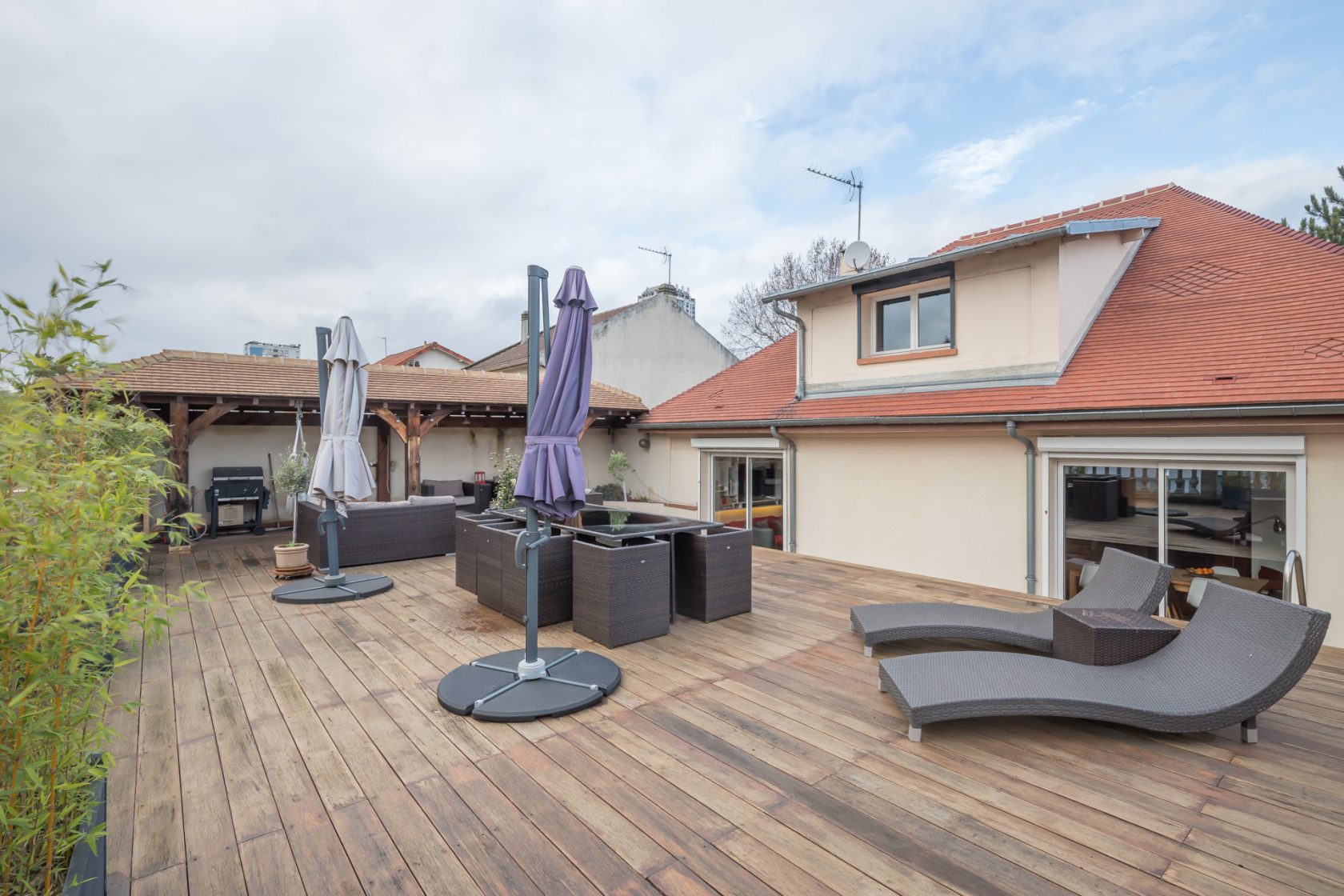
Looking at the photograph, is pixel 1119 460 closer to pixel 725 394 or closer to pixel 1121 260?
pixel 1121 260

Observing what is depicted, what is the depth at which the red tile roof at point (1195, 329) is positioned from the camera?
5562 millimetres

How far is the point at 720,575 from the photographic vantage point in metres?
5.21

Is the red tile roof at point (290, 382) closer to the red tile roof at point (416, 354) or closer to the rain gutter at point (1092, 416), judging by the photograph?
the rain gutter at point (1092, 416)

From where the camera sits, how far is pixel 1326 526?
5109 mm

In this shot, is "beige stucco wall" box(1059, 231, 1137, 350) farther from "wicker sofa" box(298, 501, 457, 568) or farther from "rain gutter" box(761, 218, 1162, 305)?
"wicker sofa" box(298, 501, 457, 568)

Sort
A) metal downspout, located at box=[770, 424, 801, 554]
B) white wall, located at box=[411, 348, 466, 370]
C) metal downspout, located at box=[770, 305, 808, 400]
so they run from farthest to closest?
white wall, located at box=[411, 348, 466, 370] → metal downspout, located at box=[770, 305, 808, 400] → metal downspout, located at box=[770, 424, 801, 554]

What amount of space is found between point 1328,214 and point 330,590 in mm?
20800

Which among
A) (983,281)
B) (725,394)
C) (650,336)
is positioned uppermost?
(650,336)

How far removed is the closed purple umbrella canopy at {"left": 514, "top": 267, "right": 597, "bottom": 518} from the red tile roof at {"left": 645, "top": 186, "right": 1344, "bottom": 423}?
5.22 m

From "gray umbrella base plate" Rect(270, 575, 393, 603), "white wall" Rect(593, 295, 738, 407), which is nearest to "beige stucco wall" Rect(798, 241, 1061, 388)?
"gray umbrella base plate" Rect(270, 575, 393, 603)

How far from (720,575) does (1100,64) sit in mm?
9869

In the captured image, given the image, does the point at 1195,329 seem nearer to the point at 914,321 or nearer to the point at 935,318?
the point at 935,318

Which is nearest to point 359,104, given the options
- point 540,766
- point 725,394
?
point 725,394

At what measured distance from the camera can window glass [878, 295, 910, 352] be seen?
8.49 metres
